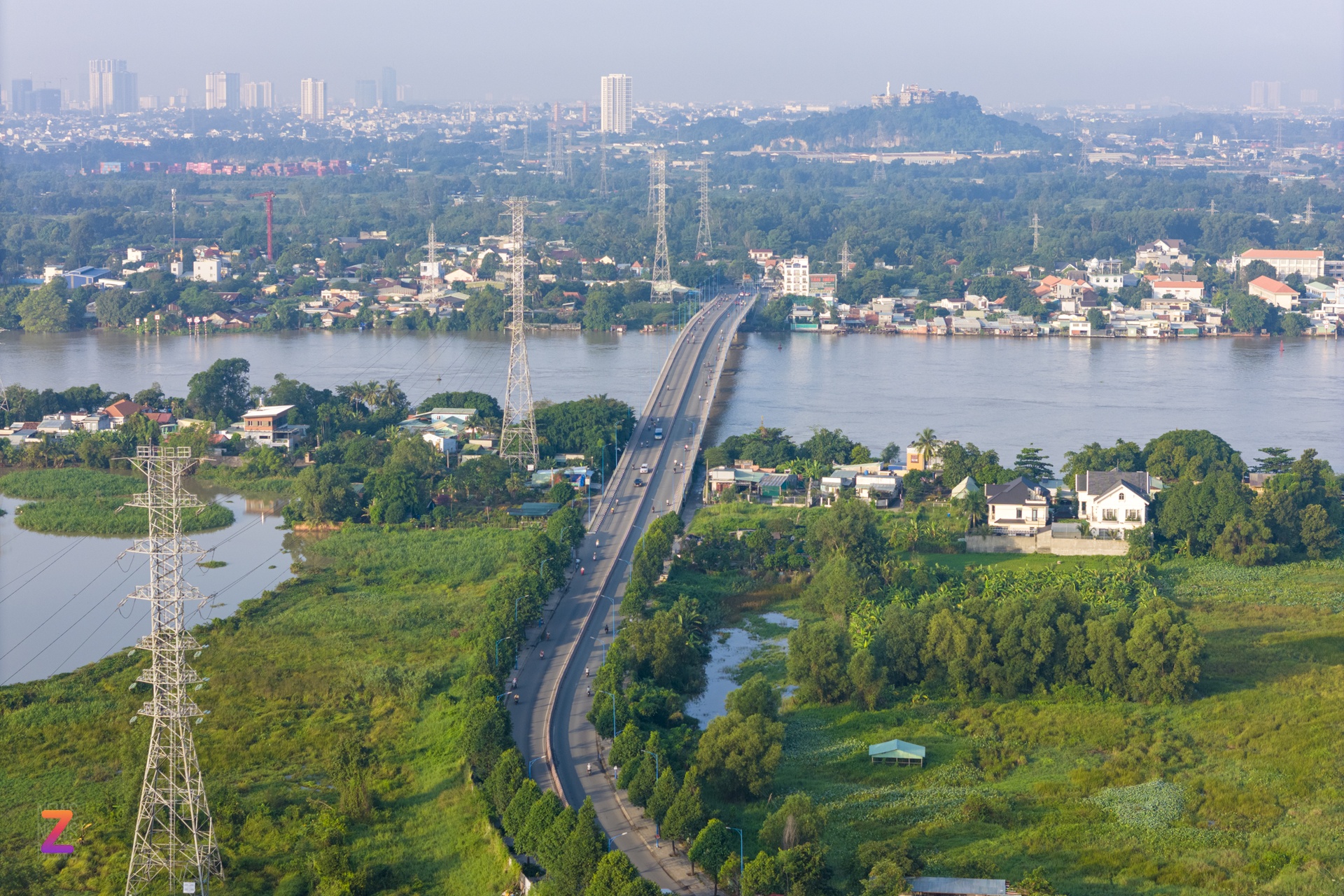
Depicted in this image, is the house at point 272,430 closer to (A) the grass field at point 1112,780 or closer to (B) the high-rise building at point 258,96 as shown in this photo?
(A) the grass field at point 1112,780

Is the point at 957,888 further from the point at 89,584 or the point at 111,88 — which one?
the point at 111,88

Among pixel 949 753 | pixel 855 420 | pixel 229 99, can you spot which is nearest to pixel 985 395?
pixel 855 420

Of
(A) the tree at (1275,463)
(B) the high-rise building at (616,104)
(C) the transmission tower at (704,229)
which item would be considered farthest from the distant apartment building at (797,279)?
(B) the high-rise building at (616,104)

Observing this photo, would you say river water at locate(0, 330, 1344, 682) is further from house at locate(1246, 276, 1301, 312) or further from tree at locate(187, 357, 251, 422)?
tree at locate(187, 357, 251, 422)

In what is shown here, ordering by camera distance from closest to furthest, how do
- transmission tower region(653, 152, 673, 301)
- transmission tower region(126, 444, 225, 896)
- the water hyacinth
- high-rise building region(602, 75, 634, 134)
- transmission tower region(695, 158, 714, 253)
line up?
1. transmission tower region(126, 444, 225, 896)
2. the water hyacinth
3. transmission tower region(653, 152, 673, 301)
4. transmission tower region(695, 158, 714, 253)
5. high-rise building region(602, 75, 634, 134)

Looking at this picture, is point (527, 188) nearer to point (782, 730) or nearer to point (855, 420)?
point (855, 420)

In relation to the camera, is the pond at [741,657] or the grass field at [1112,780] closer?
the grass field at [1112,780]

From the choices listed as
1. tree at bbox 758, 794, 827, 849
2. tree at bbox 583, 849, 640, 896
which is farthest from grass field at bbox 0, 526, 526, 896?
tree at bbox 758, 794, 827, 849
